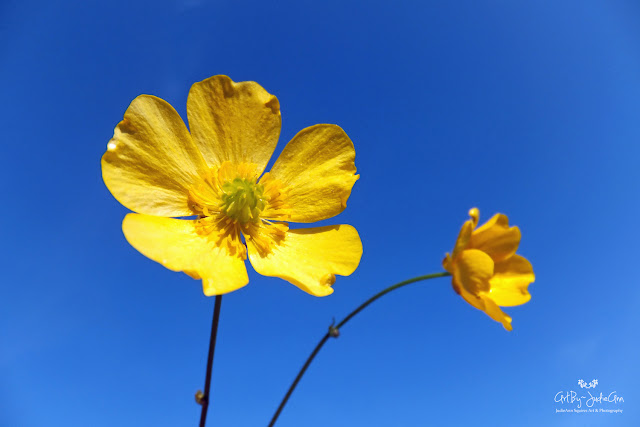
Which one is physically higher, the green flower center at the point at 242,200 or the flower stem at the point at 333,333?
the green flower center at the point at 242,200

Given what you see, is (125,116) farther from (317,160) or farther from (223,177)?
(317,160)

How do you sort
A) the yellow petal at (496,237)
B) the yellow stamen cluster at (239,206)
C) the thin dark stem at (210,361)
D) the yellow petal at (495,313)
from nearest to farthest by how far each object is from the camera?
the thin dark stem at (210,361) → the yellow petal at (495,313) → the yellow petal at (496,237) → the yellow stamen cluster at (239,206)

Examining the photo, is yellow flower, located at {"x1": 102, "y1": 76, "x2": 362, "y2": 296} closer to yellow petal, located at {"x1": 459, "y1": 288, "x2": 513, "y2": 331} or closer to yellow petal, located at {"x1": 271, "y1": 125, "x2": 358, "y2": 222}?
yellow petal, located at {"x1": 271, "y1": 125, "x2": 358, "y2": 222}

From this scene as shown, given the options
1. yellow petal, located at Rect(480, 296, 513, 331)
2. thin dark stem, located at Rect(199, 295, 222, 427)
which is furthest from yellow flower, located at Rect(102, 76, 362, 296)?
yellow petal, located at Rect(480, 296, 513, 331)

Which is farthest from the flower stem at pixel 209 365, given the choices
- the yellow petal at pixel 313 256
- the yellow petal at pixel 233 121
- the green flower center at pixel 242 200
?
the yellow petal at pixel 233 121

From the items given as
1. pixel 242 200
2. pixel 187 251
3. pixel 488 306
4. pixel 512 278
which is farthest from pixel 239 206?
pixel 512 278

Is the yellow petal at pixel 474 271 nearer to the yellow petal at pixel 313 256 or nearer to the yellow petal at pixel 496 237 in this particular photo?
the yellow petal at pixel 496 237
